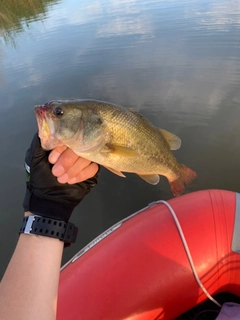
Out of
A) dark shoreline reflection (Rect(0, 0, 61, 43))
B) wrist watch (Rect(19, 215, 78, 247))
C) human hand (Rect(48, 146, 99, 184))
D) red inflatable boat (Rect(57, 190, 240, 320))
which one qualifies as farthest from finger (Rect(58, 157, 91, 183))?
dark shoreline reflection (Rect(0, 0, 61, 43))

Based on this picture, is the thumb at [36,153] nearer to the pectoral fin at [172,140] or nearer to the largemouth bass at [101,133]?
the largemouth bass at [101,133]

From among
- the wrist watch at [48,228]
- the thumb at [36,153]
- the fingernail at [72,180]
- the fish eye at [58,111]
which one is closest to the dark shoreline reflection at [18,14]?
the fish eye at [58,111]

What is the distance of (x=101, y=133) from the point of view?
74.1 inches

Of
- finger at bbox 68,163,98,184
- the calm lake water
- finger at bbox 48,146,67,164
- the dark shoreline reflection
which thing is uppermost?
the dark shoreline reflection

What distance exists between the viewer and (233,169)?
14.3 feet

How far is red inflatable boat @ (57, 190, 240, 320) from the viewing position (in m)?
2.05

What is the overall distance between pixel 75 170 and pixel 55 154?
0.15 m

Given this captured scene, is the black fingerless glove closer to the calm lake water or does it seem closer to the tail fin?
the tail fin

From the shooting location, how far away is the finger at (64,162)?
1643 millimetres

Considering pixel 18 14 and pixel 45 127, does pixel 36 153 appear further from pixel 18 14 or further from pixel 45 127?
pixel 18 14

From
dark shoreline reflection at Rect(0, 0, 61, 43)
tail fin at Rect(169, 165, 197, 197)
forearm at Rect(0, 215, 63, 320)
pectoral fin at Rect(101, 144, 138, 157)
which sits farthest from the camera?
dark shoreline reflection at Rect(0, 0, 61, 43)

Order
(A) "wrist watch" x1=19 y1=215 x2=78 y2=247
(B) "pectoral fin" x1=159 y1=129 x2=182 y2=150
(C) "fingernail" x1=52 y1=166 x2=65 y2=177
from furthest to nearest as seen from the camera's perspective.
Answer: (B) "pectoral fin" x1=159 y1=129 x2=182 y2=150
(C) "fingernail" x1=52 y1=166 x2=65 y2=177
(A) "wrist watch" x1=19 y1=215 x2=78 y2=247

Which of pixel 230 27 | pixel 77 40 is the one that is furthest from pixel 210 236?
pixel 77 40

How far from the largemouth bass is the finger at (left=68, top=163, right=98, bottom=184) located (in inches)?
1.8
